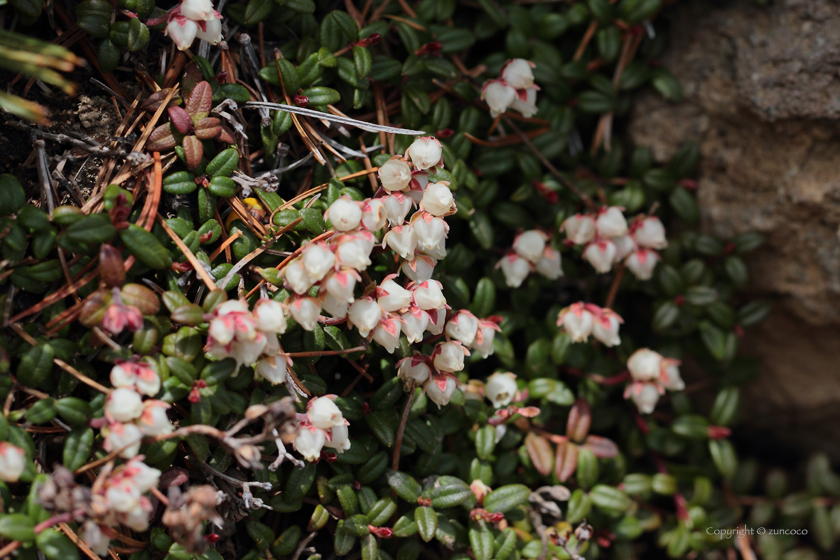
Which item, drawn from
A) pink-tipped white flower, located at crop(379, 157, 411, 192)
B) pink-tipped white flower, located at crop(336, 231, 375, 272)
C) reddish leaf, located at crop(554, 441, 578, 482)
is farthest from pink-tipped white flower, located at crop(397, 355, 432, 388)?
reddish leaf, located at crop(554, 441, 578, 482)

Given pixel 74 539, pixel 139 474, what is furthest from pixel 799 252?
pixel 74 539

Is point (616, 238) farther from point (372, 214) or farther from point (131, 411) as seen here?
point (131, 411)

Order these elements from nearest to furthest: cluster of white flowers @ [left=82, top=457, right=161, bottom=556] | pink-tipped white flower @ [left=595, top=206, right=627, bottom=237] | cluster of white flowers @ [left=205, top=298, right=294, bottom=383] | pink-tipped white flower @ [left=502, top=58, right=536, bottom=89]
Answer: cluster of white flowers @ [left=82, top=457, right=161, bottom=556], cluster of white flowers @ [left=205, top=298, right=294, bottom=383], pink-tipped white flower @ [left=502, top=58, right=536, bottom=89], pink-tipped white flower @ [left=595, top=206, right=627, bottom=237]

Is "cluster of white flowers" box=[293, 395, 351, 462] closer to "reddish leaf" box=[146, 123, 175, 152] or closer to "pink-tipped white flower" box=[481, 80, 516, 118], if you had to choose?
"reddish leaf" box=[146, 123, 175, 152]

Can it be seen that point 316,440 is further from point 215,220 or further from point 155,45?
point 155,45

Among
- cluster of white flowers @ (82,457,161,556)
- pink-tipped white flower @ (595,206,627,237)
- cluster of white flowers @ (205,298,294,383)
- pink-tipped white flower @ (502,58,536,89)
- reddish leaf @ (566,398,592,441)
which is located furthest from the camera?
reddish leaf @ (566,398,592,441)

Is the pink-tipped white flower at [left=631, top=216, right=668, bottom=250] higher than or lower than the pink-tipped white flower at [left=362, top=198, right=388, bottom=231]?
lower

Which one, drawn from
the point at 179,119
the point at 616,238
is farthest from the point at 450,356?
the point at 179,119

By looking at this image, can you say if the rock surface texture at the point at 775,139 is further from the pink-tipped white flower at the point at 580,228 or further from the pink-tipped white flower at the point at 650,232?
the pink-tipped white flower at the point at 580,228
